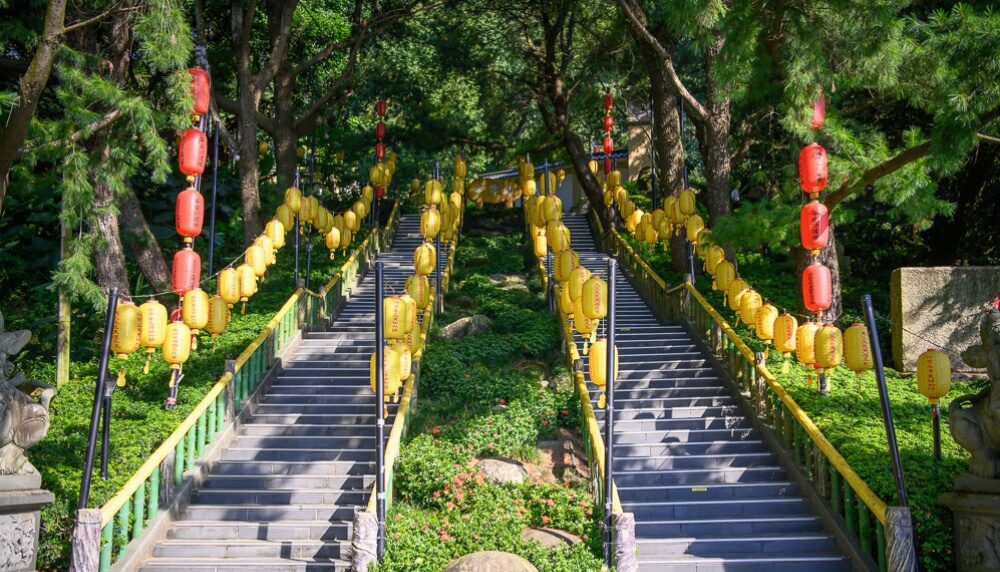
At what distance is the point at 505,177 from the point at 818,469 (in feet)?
75.5

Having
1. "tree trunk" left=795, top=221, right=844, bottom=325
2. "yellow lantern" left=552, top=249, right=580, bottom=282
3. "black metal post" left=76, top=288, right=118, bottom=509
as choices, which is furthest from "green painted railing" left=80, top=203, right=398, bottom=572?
"tree trunk" left=795, top=221, right=844, bottom=325

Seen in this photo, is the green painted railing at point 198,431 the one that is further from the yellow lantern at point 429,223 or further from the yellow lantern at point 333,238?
the yellow lantern at point 429,223

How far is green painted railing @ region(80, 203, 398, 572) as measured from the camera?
33.7ft

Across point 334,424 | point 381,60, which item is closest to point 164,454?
point 334,424

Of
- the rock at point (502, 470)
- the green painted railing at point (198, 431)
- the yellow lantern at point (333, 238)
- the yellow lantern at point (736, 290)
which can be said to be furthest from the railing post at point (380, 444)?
the yellow lantern at point (333, 238)

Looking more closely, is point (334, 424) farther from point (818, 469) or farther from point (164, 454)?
point (818, 469)

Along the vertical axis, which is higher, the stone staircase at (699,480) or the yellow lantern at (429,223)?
the yellow lantern at (429,223)

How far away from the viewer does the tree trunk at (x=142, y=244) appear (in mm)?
17109

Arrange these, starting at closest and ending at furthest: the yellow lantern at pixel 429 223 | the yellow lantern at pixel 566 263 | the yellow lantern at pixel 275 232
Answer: the yellow lantern at pixel 566 263 → the yellow lantern at pixel 275 232 → the yellow lantern at pixel 429 223

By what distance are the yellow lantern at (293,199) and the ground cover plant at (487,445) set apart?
3339 mm

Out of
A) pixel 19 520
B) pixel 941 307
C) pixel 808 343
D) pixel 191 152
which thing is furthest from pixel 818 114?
pixel 19 520

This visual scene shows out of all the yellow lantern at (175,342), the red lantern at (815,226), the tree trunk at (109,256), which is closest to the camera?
the yellow lantern at (175,342)

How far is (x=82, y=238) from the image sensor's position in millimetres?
14055

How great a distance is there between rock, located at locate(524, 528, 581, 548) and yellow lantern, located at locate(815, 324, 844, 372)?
3.69 metres
